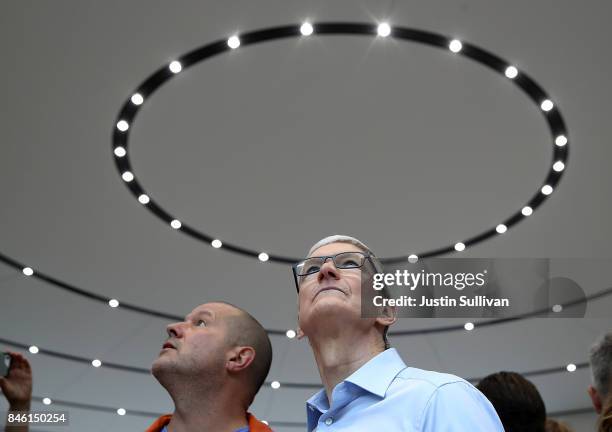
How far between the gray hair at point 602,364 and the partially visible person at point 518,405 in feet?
0.79

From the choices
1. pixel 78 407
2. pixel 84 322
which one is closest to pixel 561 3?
pixel 84 322

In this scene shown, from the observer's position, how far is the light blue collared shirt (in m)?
1.68

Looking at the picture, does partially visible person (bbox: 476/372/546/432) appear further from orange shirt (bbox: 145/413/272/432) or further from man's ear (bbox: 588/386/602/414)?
orange shirt (bbox: 145/413/272/432)

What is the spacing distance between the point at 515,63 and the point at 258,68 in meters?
2.16

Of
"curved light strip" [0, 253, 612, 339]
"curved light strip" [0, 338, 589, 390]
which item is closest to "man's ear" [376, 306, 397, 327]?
"curved light strip" [0, 253, 612, 339]

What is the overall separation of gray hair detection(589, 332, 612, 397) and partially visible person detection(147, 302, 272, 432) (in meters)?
1.38

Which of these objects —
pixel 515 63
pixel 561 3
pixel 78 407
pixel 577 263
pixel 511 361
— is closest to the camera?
pixel 577 263

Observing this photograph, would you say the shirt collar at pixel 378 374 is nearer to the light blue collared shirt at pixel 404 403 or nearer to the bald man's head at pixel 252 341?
the light blue collared shirt at pixel 404 403

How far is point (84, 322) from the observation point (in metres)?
10.4

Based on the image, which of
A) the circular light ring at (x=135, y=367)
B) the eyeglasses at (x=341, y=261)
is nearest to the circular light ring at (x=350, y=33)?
the eyeglasses at (x=341, y=261)

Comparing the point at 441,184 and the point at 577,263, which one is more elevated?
the point at 441,184

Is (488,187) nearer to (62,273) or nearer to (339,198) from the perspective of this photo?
(339,198)

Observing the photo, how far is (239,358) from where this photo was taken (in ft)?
10.5

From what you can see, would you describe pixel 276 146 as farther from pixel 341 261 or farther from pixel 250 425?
pixel 341 261
